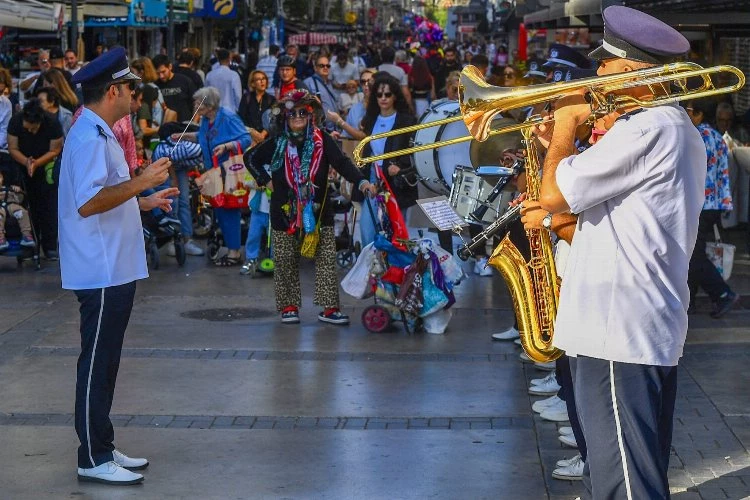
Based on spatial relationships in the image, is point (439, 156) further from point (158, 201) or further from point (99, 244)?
point (99, 244)

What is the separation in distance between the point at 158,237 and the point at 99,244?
638cm

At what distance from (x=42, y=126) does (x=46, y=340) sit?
393cm

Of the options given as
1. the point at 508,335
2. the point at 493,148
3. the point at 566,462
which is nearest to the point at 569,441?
the point at 566,462

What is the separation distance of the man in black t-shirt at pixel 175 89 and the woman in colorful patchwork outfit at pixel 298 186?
21.6 ft

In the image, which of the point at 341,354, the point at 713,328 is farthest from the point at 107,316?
the point at 713,328

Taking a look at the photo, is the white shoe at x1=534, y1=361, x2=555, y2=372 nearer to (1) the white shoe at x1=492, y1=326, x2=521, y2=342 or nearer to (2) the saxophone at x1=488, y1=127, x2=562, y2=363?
(1) the white shoe at x1=492, y1=326, x2=521, y2=342

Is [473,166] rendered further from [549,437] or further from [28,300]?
[28,300]

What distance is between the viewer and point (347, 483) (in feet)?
19.6

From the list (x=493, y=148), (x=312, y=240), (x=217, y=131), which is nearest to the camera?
(x=493, y=148)

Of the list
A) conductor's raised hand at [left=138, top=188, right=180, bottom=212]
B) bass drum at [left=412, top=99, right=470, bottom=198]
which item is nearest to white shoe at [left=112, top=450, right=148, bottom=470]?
conductor's raised hand at [left=138, top=188, right=180, bottom=212]

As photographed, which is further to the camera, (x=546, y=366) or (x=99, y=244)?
(x=546, y=366)

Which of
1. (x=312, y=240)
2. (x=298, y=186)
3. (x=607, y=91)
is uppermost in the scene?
(x=607, y=91)

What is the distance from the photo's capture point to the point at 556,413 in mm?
6992

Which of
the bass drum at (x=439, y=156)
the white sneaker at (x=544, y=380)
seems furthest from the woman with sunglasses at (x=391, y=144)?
the white sneaker at (x=544, y=380)
